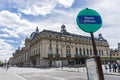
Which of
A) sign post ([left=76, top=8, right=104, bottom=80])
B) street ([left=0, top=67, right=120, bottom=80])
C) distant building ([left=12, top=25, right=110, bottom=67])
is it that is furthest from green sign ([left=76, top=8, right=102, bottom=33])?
distant building ([left=12, top=25, right=110, bottom=67])

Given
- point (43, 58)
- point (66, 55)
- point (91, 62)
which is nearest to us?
point (91, 62)

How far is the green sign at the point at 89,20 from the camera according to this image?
4246 millimetres

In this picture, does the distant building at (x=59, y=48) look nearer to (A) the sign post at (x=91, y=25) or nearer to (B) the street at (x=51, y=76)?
(B) the street at (x=51, y=76)

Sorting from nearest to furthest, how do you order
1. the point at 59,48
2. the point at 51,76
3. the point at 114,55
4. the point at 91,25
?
1. the point at 91,25
2. the point at 51,76
3. the point at 59,48
4. the point at 114,55

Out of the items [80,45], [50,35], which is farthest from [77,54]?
[50,35]

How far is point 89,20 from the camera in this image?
4324 mm

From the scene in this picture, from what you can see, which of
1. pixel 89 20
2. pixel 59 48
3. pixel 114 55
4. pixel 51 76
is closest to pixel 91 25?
pixel 89 20

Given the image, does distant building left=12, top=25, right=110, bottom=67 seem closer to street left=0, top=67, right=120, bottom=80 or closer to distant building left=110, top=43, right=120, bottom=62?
distant building left=110, top=43, right=120, bottom=62

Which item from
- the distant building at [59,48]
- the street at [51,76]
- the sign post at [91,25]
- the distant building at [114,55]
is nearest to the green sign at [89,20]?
the sign post at [91,25]

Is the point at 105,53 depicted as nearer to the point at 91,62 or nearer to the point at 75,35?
the point at 75,35

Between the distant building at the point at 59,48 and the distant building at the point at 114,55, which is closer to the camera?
the distant building at the point at 59,48

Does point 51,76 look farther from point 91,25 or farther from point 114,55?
point 114,55

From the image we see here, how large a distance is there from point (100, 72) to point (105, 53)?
97607 millimetres

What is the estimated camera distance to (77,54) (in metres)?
81.9
